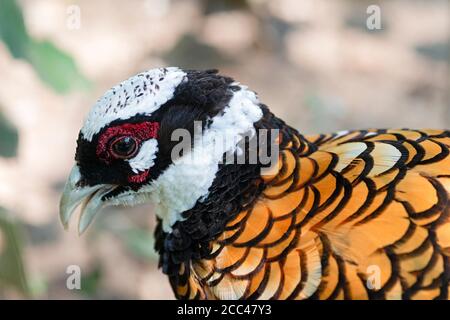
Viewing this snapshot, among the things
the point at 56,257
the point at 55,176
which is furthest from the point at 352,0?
the point at 56,257

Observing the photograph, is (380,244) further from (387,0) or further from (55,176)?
(387,0)

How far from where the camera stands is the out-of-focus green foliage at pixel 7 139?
2.20m

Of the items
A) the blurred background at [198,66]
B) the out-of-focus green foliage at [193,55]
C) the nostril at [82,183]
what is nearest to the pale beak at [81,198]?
the nostril at [82,183]

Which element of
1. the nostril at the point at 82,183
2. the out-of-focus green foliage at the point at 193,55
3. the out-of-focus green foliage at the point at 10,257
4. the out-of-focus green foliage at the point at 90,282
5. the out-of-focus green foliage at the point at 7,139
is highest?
the out-of-focus green foliage at the point at 193,55

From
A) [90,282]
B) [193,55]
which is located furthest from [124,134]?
[193,55]

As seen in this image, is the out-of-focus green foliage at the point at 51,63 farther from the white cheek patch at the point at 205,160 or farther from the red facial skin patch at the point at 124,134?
the white cheek patch at the point at 205,160

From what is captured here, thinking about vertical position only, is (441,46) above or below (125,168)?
above

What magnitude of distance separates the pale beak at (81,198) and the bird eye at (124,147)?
14cm

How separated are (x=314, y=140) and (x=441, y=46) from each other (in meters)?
2.95

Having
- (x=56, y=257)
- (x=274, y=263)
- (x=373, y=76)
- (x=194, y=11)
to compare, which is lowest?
(x=56, y=257)

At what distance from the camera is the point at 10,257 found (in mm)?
2107

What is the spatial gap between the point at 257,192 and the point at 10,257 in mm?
811

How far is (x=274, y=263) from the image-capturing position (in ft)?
6.31

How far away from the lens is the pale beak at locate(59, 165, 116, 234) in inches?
81.0
